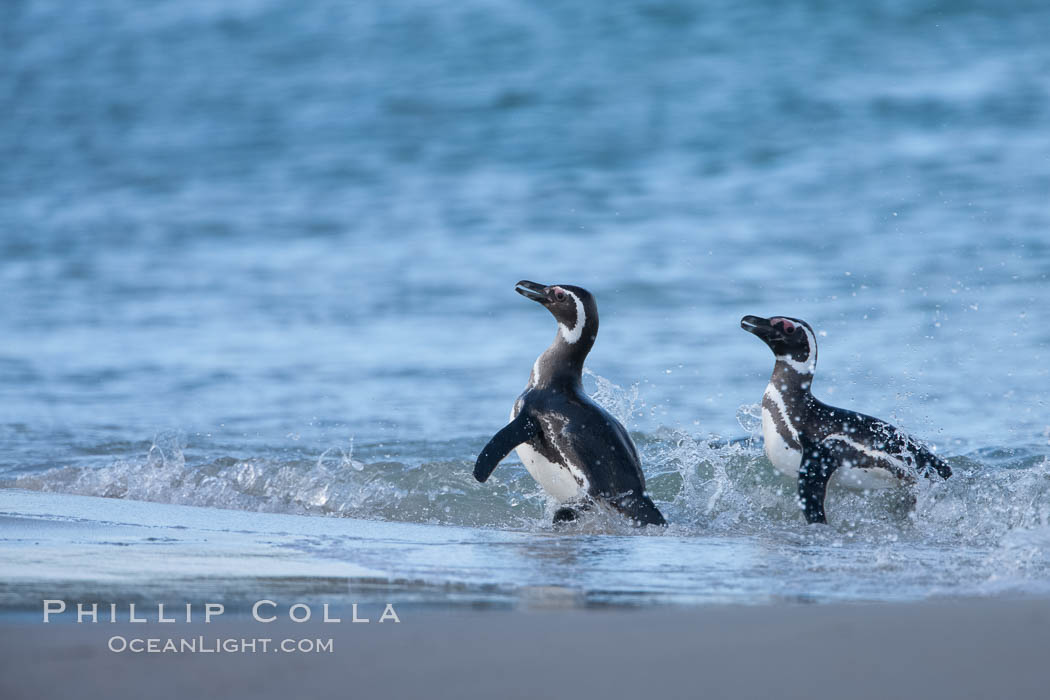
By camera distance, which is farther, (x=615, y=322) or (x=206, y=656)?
(x=615, y=322)

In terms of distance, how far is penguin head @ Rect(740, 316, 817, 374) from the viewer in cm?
527

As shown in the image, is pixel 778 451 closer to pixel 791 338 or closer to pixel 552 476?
pixel 791 338

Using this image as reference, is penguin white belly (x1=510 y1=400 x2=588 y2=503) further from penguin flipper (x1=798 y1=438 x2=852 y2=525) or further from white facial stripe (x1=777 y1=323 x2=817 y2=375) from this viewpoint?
white facial stripe (x1=777 y1=323 x2=817 y2=375)

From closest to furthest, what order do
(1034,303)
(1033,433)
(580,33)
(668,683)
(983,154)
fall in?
(668,683)
(1033,433)
(1034,303)
(983,154)
(580,33)

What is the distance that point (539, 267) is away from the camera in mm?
11539

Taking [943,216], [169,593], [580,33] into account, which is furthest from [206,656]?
[580,33]

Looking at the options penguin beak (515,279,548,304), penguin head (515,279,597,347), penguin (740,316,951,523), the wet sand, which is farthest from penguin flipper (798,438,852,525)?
the wet sand

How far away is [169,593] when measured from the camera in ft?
9.07

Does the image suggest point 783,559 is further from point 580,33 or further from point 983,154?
point 580,33

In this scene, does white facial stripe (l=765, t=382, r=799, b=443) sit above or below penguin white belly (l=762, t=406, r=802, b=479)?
above

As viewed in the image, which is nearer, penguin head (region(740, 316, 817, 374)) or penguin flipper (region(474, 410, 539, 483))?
penguin flipper (region(474, 410, 539, 483))

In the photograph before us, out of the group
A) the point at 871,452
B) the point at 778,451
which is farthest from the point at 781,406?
the point at 871,452

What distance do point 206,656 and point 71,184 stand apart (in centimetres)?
1618

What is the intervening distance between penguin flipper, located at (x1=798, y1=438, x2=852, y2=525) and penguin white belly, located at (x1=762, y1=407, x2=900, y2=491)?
0.18ft
